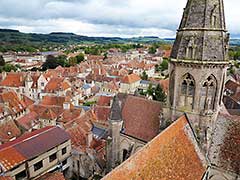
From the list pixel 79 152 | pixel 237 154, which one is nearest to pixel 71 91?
pixel 79 152

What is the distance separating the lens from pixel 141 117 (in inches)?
1137

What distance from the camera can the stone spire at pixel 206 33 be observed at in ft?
65.6

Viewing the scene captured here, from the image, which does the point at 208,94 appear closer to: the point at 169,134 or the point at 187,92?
the point at 187,92

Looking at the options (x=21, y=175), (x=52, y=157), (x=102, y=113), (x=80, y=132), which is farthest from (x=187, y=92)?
(x=102, y=113)

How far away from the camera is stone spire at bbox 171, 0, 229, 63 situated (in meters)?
20.0

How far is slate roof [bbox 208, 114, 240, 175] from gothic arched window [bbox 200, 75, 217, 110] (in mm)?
2070

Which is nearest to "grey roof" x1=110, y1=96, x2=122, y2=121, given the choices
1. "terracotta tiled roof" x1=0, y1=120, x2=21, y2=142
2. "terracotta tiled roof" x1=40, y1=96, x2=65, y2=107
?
"terracotta tiled roof" x1=0, y1=120, x2=21, y2=142

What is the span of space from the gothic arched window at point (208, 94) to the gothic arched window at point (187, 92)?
2.95 feet

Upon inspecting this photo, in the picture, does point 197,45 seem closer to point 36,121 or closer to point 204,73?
point 204,73

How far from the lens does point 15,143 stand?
3086cm

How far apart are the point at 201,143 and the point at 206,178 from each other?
10.1ft

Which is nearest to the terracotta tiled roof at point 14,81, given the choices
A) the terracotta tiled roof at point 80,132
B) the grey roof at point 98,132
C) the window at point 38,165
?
the terracotta tiled roof at point 80,132

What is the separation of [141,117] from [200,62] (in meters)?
11.5

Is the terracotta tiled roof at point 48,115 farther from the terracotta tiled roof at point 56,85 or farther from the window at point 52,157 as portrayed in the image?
the terracotta tiled roof at point 56,85
